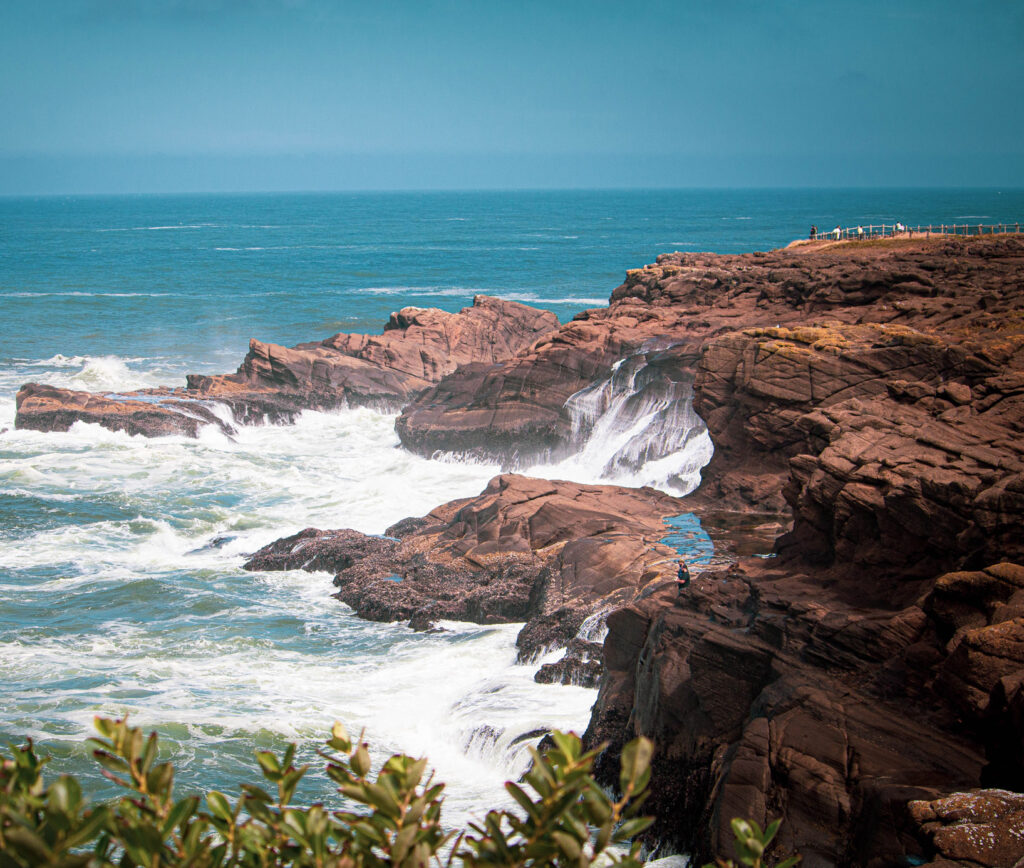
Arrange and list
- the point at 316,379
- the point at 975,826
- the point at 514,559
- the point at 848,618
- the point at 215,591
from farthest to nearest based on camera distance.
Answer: the point at 316,379, the point at 215,591, the point at 514,559, the point at 848,618, the point at 975,826

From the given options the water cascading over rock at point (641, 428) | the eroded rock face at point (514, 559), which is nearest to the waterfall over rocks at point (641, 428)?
→ the water cascading over rock at point (641, 428)

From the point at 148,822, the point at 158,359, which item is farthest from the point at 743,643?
the point at 158,359

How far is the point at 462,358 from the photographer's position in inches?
1937

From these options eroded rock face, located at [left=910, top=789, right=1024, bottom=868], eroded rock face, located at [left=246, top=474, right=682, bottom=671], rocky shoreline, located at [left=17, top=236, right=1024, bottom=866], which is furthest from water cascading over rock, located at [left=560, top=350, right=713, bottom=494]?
eroded rock face, located at [left=910, top=789, right=1024, bottom=868]

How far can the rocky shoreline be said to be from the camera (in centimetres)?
1058

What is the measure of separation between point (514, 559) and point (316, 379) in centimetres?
2511

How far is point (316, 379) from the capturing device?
4597cm

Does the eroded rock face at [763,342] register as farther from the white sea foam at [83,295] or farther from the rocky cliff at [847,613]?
the white sea foam at [83,295]

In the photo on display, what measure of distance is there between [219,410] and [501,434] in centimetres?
Result: 1393

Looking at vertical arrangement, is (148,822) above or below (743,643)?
above

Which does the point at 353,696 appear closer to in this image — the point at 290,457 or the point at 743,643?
the point at 743,643


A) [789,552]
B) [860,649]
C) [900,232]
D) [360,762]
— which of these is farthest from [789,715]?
[900,232]

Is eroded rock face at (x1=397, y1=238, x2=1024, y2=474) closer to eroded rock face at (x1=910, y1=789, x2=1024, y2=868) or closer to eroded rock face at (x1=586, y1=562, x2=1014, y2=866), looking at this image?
eroded rock face at (x1=586, y1=562, x2=1014, y2=866)

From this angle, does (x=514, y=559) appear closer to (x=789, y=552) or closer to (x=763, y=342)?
(x=789, y=552)
